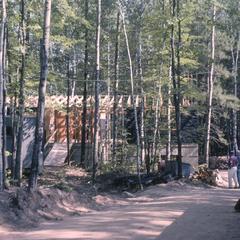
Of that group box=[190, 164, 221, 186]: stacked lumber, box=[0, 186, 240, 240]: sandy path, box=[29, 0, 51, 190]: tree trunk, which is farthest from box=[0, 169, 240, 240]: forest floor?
box=[190, 164, 221, 186]: stacked lumber

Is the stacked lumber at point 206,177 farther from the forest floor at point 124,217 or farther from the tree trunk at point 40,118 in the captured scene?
the tree trunk at point 40,118

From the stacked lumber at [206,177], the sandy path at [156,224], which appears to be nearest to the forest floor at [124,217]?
the sandy path at [156,224]

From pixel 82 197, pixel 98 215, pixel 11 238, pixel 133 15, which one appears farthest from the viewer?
pixel 133 15

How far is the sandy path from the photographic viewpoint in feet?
32.5

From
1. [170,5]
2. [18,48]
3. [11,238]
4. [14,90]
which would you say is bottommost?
[11,238]

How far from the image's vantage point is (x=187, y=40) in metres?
23.6

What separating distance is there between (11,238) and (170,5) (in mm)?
15452

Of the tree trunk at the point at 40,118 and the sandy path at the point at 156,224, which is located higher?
the tree trunk at the point at 40,118

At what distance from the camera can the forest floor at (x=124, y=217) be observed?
10078 millimetres

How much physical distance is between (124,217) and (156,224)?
4.50 ft

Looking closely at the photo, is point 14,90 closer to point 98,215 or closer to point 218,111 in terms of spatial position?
point 98,215

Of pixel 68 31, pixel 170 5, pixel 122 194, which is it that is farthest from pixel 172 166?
pixel 68 31

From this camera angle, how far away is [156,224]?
11.1 m

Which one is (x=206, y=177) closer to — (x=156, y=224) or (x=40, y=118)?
(x=40, y=118)
